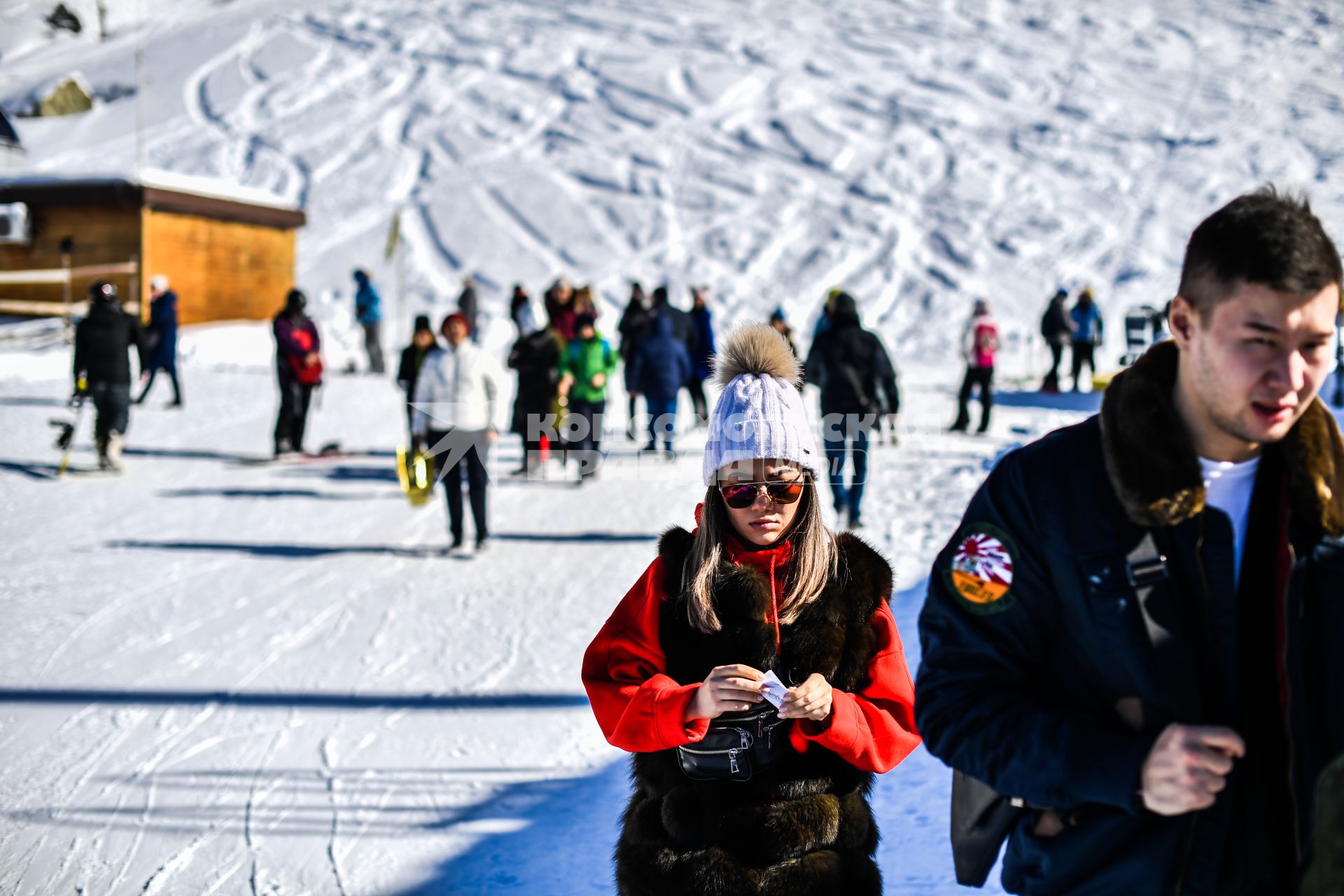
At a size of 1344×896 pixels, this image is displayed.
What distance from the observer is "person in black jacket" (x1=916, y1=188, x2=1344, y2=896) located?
1.63 meters

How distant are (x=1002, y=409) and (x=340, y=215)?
22.4 metres

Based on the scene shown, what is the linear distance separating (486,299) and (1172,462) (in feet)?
91.2

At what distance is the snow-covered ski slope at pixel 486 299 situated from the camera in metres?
4.54

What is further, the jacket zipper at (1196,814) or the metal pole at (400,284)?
the metal pole at (400,284)

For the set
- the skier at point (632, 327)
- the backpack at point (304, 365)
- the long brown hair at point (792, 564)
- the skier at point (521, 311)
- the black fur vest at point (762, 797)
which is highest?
the skier at point (521, 311)

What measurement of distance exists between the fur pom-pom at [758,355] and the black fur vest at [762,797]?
0.49 meters

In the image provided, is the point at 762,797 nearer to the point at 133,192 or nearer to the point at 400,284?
the point at 133,192

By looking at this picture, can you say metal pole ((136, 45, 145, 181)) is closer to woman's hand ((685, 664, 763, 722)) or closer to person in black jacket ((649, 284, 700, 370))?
person in black jacket ((649, 284, 700, 370))

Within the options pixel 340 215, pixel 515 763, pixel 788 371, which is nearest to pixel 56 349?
pixel 340 215

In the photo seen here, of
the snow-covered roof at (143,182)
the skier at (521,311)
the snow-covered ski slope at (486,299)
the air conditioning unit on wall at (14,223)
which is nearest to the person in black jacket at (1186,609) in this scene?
the snow-covered ski slope at (486,299)

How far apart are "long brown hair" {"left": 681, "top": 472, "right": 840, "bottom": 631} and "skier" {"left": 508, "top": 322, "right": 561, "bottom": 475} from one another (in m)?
8.07

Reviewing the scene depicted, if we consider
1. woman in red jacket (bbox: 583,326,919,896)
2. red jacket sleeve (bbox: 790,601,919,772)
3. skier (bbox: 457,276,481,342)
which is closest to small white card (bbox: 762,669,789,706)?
woman in red jacket (bbox: 583,326,919,896)

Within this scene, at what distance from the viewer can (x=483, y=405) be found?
8414 mm

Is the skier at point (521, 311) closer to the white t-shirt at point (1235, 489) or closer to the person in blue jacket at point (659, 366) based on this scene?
the person in blue jacket at point (659, 366)
